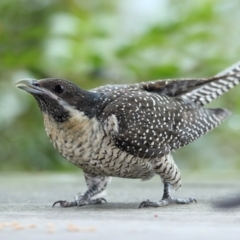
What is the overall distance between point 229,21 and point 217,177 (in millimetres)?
2793

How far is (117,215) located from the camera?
12.1 ft

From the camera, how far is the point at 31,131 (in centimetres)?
830

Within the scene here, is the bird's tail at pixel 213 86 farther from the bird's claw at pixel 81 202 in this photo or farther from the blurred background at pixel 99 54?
the blurred background at pixel 99 54

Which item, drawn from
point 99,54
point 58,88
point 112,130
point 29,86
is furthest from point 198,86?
point 99,54

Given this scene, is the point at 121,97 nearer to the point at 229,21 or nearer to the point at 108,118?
the point at 108,118

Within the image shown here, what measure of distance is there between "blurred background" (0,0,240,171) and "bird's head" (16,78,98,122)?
2.74m

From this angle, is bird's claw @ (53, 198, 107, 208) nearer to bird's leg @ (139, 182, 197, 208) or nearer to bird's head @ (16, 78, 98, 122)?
bird's leg @ (139, 182, 197, 208)

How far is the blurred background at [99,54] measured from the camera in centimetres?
750

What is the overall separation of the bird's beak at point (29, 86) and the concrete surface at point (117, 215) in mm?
629

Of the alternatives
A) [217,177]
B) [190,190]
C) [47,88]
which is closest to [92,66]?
[217,177]

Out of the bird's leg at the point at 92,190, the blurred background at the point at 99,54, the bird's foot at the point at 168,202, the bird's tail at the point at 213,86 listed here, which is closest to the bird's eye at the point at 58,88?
the bird's leg at the point at 92,190

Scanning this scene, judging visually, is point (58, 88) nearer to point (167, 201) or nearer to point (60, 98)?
point (60, 98)

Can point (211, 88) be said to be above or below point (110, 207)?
above

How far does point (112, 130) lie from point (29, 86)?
0.53 meters
